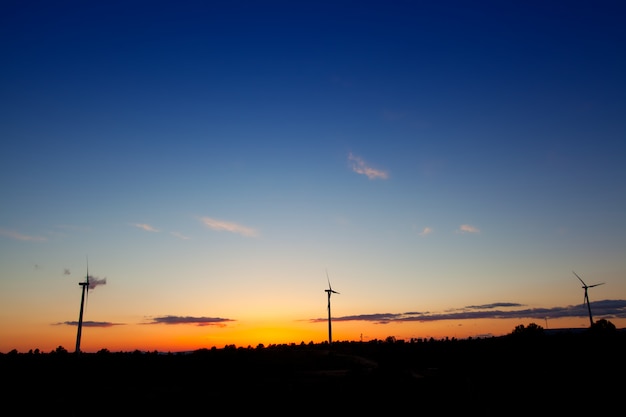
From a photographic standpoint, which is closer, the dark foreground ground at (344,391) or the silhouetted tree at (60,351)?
the dark foreground ground at (344,391)

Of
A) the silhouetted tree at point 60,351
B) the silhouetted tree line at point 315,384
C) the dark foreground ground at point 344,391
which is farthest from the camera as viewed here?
the silhouetted tree at point 60,351

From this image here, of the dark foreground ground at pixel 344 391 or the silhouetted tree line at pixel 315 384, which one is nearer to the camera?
the dark foreground ground at pixel 344 391

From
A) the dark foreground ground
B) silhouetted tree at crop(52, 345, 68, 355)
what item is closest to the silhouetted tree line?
the dark foreground ground

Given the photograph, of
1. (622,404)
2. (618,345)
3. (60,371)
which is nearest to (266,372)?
(60,371)

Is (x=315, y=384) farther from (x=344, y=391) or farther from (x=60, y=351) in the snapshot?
(x=60, y=351)

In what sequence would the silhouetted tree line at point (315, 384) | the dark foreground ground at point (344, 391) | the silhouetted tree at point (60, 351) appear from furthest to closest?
the silhouetted tree at point (60, 351) < the silhouetted tree line at point (315, 384) < the dark foreground ground at point (344, 391)

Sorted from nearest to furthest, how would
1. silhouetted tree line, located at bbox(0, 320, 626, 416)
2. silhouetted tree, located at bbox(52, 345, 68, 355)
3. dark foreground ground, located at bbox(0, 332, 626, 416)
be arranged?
dark foreground ground, located at bbox(0, 332, 626, 416), silhouetted tree line, located at bbox(0, 320, 626, 416), silhouetted tree, located at bbox(52, 345, 68, 355)

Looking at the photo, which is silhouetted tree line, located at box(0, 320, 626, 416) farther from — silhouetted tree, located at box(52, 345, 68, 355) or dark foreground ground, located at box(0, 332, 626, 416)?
silhouetted tree, located at box(52, 345, 68, 355)

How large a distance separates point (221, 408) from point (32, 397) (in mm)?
19071

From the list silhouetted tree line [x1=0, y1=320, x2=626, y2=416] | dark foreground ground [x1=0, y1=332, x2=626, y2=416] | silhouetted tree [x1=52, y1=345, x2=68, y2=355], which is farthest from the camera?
silhouetted tree [x1=52, y1=345, x2=68, y2=355]

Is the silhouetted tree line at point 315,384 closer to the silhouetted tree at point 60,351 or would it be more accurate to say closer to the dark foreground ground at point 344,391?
the dark foreground ground at point 344,391

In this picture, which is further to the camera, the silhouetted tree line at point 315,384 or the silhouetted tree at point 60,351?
the silhouetted tree at point 60,351

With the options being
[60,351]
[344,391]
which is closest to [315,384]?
[344,391]

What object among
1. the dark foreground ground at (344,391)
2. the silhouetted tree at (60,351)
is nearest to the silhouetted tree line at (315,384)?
the dark foreground ground at (344,391)
